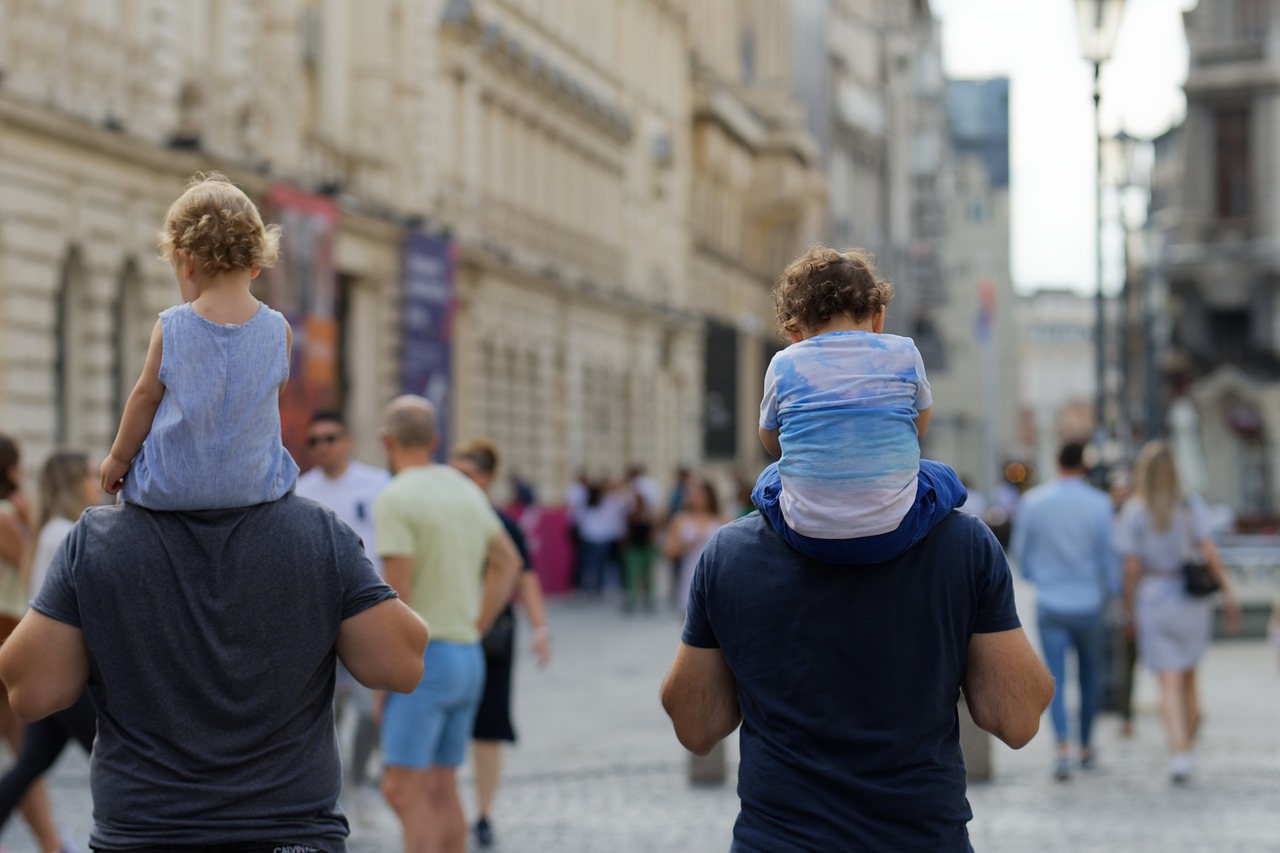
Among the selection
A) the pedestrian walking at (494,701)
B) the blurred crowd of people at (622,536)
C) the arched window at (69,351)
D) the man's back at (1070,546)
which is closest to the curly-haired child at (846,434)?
the pedestrian walking at (494,701)

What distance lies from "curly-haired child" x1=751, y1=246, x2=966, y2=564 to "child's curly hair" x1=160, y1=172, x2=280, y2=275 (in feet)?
3.18

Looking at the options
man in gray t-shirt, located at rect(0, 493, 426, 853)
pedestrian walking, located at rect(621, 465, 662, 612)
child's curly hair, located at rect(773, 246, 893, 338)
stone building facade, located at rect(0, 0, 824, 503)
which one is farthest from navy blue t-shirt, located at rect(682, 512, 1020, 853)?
pedestrian walking, located at rect(621, 465, 662, 612)

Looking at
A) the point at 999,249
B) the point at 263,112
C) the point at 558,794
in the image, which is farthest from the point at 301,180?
the point at 999,249

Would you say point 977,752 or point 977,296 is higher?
point 977,296

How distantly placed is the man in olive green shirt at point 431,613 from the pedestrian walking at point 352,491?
6.16 feet

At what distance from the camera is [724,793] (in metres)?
12.9

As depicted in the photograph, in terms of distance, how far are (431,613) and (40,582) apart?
1370mm

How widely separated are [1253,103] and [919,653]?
66698 mm

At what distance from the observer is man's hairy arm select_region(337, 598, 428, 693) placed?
4461 millimetres

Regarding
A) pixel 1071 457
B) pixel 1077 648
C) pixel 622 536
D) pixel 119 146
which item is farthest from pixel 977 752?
pixel 622 536

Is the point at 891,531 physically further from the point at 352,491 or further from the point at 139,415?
the point at 352,491

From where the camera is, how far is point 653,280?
52.1m

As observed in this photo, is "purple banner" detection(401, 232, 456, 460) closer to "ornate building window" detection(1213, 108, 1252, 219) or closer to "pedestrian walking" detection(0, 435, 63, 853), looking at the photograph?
"pedestrian walking" detection(0, 435, 63, 853)

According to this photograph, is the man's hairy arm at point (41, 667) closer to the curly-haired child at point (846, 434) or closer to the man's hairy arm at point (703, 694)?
the man's hairy arm at point (703, 694)
